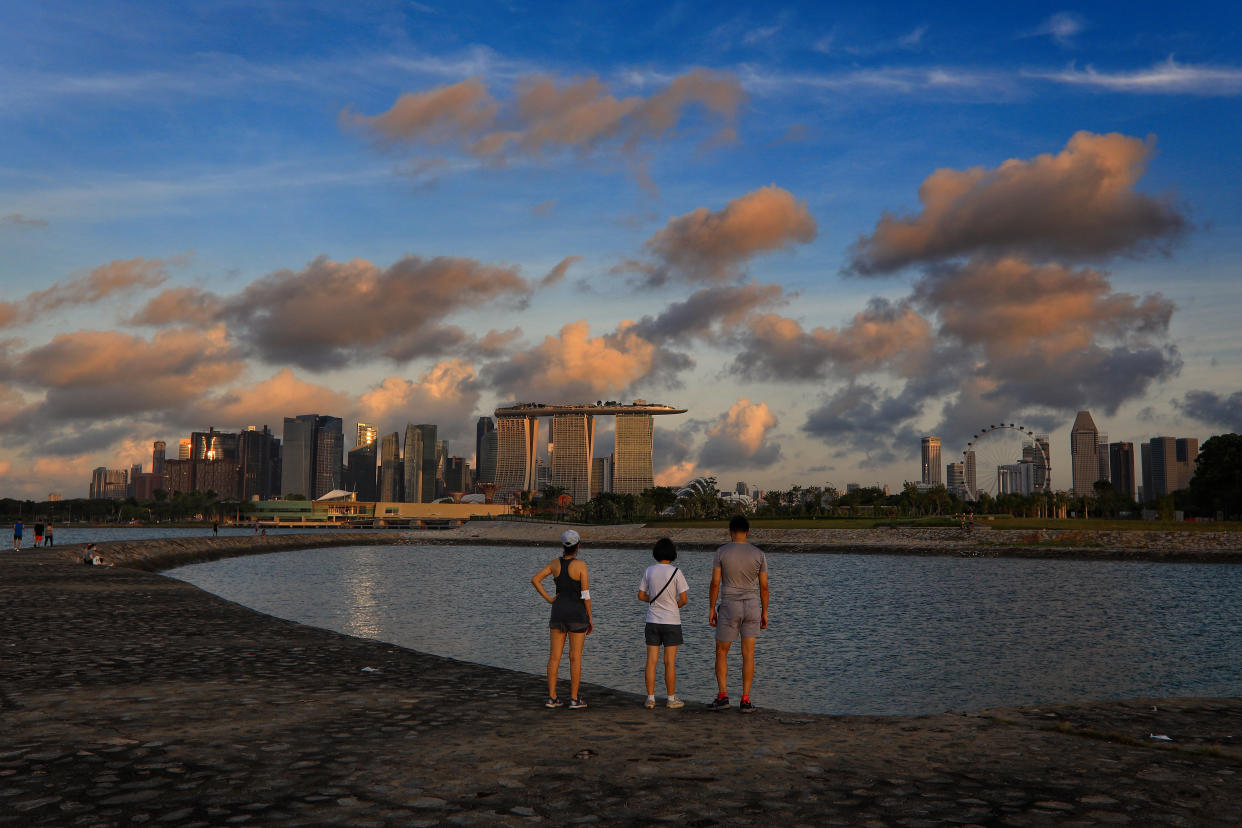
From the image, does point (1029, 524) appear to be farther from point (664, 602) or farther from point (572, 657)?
point (572, 657)

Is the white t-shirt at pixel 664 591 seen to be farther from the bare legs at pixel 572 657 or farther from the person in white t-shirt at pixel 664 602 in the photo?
the bare legs at pixel 572 657

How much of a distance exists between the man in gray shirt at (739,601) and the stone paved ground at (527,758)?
68 centimetres

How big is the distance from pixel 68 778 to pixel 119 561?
61.2 meters

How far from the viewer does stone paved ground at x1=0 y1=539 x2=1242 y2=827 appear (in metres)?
7.78

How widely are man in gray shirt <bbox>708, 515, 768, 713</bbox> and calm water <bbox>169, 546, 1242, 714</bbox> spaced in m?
4.28

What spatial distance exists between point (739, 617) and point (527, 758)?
449 centimetres

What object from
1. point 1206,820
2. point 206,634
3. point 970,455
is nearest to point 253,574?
point 206,634

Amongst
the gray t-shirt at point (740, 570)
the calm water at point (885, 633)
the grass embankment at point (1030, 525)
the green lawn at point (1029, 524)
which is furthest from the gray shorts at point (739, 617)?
the green lawn at point (1029, 524)

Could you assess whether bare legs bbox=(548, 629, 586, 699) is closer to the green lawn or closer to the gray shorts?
the gray shorts

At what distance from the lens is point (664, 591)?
13086 mm

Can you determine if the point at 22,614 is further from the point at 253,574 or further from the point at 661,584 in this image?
the point at 253,574

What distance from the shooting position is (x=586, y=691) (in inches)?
603

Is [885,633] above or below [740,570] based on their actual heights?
below

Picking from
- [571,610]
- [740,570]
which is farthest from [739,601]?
[571,610]
